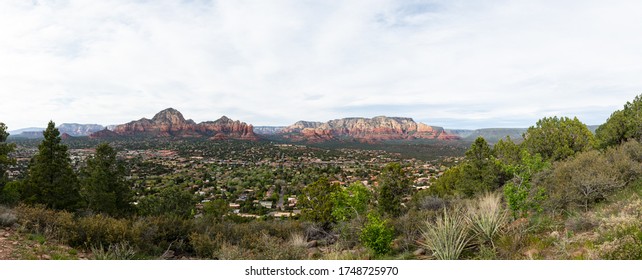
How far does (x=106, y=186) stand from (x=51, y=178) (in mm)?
2444

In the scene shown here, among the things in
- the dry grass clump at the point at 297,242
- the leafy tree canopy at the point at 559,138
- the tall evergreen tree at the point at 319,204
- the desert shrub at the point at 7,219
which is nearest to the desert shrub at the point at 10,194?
the desert shrub at the point at 7,219

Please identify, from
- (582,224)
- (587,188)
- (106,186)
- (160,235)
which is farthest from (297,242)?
(106,186)

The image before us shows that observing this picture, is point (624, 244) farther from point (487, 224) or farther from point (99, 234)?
point (99, 234)

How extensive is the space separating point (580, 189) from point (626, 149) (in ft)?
20.1

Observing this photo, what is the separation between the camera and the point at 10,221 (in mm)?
6637

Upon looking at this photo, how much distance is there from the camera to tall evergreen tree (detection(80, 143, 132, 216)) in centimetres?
1636

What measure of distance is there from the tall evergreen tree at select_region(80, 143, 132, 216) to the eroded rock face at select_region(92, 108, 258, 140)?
131 m

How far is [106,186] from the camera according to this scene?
54.7 ft

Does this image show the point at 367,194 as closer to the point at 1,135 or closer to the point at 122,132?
the point at 1,135

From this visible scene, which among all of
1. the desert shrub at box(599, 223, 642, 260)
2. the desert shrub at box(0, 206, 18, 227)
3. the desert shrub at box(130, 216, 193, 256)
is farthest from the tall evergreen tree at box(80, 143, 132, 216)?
the desert shrub at box(599, 223, 642, 260)

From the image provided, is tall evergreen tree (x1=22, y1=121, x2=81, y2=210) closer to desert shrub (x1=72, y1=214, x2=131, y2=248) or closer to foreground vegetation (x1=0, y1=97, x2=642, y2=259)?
foreground vegetation (x1=0, y1=97, x2=642, y2=259)

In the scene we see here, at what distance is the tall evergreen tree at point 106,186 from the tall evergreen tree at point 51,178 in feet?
2.76

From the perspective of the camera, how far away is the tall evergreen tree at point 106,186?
53.7 feet

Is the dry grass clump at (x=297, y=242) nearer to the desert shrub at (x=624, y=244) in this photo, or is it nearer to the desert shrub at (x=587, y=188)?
the desert shrub at (x=624, y=244)
